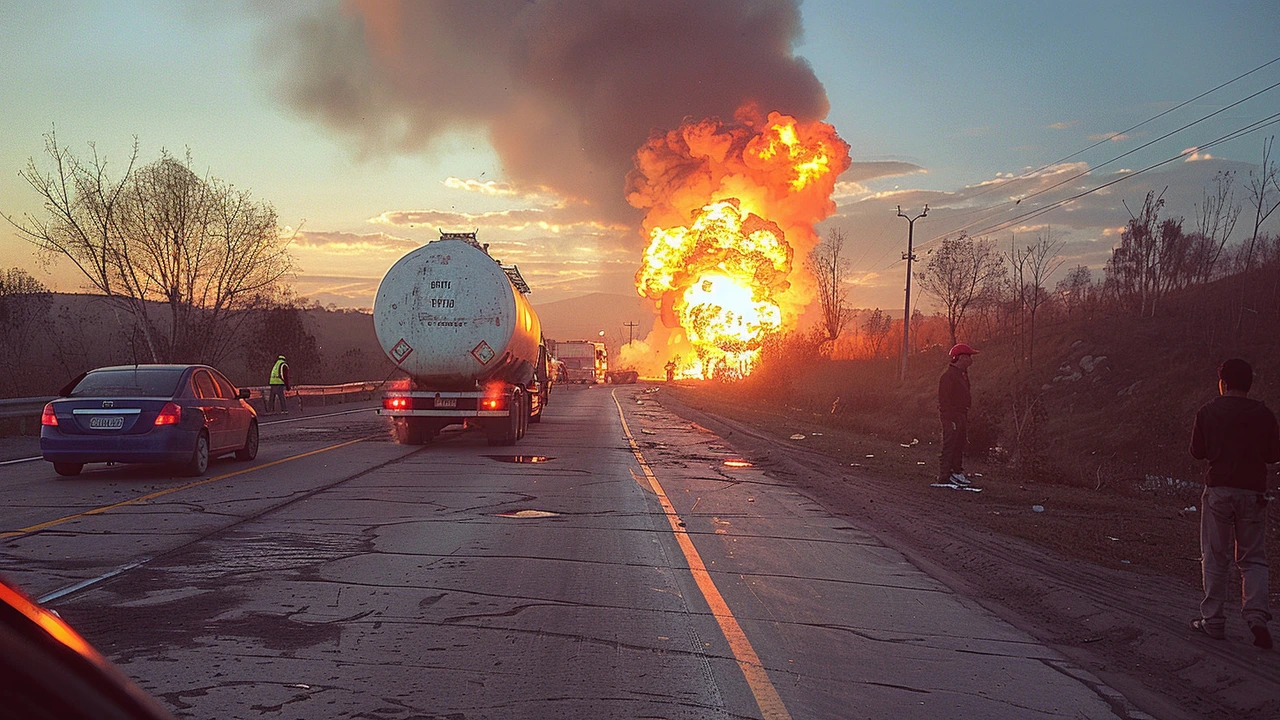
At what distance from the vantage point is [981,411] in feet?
69.7

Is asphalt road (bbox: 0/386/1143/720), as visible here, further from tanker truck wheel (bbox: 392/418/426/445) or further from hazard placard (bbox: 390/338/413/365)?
tanker truck wheel (bbox: 392/418/426/445)

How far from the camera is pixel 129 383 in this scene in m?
13.8

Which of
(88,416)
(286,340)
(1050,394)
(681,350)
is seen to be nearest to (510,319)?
(88,416)

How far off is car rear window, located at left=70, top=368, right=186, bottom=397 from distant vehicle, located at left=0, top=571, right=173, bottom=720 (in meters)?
14.0

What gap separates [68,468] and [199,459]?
179cm

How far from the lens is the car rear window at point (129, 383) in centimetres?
1353

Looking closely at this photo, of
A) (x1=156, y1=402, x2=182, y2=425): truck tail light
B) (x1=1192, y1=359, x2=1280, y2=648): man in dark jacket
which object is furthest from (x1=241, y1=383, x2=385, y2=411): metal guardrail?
(x1=1192, y1=359, x2=1280, y2=648): man in dark jacket

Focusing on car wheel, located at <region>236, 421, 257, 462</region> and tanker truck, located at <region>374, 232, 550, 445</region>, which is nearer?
car wheel, located at <region>236, 421, 257, 462</region>

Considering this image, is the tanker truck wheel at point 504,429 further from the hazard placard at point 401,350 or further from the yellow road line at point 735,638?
the yellow road line at point 735,638

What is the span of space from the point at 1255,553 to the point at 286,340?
52016 mm

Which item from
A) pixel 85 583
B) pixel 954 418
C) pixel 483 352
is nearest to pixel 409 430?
pixel 483 352

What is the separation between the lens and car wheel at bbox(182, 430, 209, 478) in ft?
46.1

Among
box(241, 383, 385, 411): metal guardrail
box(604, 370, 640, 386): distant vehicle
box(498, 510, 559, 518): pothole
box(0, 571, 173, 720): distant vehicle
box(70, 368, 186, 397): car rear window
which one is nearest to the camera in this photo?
box(0, 571, 173, 720): distant vehicle

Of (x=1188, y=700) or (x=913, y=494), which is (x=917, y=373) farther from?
(x=1188, y=700)
